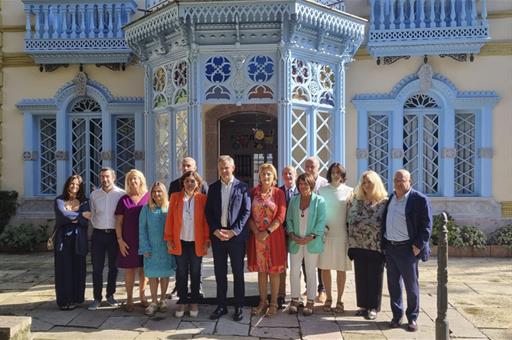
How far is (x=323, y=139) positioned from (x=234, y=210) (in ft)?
9.60

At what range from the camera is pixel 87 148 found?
32.0 feet

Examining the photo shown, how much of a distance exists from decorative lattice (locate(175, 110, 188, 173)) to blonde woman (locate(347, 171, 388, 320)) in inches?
114

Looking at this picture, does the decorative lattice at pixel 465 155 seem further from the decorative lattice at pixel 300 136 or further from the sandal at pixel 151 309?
the sandal at pixel 151 309

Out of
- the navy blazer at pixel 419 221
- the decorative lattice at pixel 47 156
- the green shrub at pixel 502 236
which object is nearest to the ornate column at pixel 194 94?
the navy blazer at pixel 419 221

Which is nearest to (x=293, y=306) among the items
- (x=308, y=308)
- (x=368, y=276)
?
(x=308, y=308)

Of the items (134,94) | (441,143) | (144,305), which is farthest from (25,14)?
(441,143)

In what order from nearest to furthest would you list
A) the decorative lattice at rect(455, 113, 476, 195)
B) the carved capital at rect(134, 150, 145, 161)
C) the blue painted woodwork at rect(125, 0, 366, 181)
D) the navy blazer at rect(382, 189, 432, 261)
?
the navy blazer at rect(382, 189, 432, 261)
the blue painted woodwork at rect(125, 0, 366, 181)
the decorative lattice at rect(455, 113, 476, 195)
the carved capital at rect(134, 150, 145, 161)

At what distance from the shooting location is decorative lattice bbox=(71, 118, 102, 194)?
9773 millimetres

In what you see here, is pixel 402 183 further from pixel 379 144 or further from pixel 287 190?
pixel 379 144

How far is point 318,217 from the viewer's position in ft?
17.0

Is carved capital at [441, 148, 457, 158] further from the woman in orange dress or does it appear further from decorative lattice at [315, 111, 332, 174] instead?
the woman in orange dress

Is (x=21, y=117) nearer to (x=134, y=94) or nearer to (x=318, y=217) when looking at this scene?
(x=134, y=94)

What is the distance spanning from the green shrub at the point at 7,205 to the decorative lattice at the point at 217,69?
5406 mm

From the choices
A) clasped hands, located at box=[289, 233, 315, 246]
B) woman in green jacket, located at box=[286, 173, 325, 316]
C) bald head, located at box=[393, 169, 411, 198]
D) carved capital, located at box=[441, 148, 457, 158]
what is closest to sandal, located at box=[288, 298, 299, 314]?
woman in green jacket, located at box=[286, 173, 325, 316]
